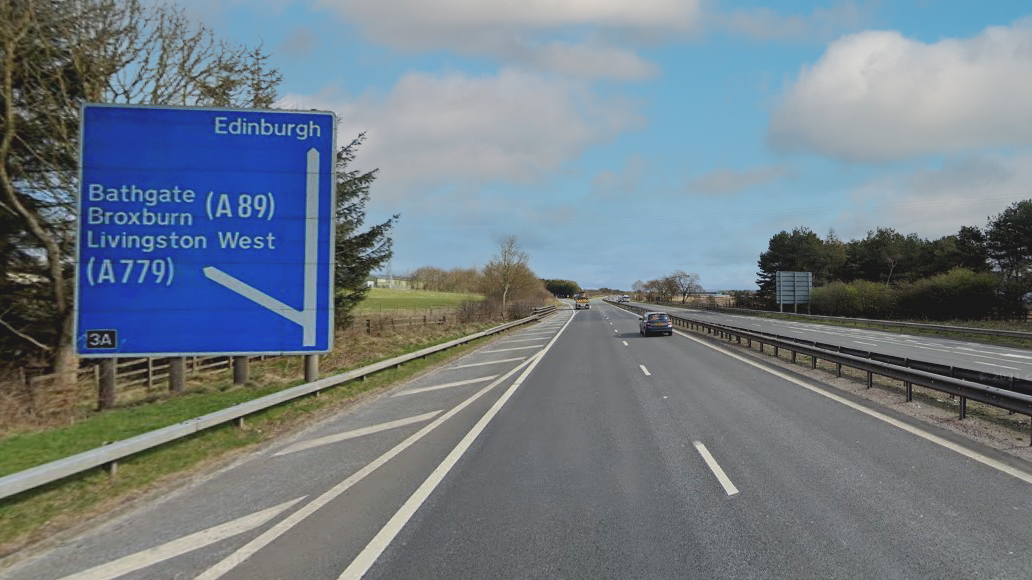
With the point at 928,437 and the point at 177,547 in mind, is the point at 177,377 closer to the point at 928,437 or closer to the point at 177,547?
the point at 177,547

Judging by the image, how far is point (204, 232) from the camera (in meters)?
9.80

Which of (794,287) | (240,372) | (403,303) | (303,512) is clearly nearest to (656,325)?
(240,372)

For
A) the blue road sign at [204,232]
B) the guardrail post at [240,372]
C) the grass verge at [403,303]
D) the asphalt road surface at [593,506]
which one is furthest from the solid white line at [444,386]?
the grass verge at [403,303]

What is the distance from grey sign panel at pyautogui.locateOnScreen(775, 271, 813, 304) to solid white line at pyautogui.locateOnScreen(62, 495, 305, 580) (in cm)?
5553

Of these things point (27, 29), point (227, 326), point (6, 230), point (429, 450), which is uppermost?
point (27, 29)

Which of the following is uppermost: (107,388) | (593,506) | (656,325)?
(656,325)

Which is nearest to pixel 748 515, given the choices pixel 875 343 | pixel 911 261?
pixel 875 343

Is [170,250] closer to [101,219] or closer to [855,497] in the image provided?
[101,219]

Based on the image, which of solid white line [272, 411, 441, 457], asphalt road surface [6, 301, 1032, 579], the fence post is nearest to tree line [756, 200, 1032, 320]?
asphalt road surface [6, 301, 1032, 579]

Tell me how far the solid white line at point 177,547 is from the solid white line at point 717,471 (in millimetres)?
4412

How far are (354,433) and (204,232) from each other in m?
4.38

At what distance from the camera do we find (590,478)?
6312mm

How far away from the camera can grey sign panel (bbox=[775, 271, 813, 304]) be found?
5362 centimetres

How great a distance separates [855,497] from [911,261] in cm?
7257
